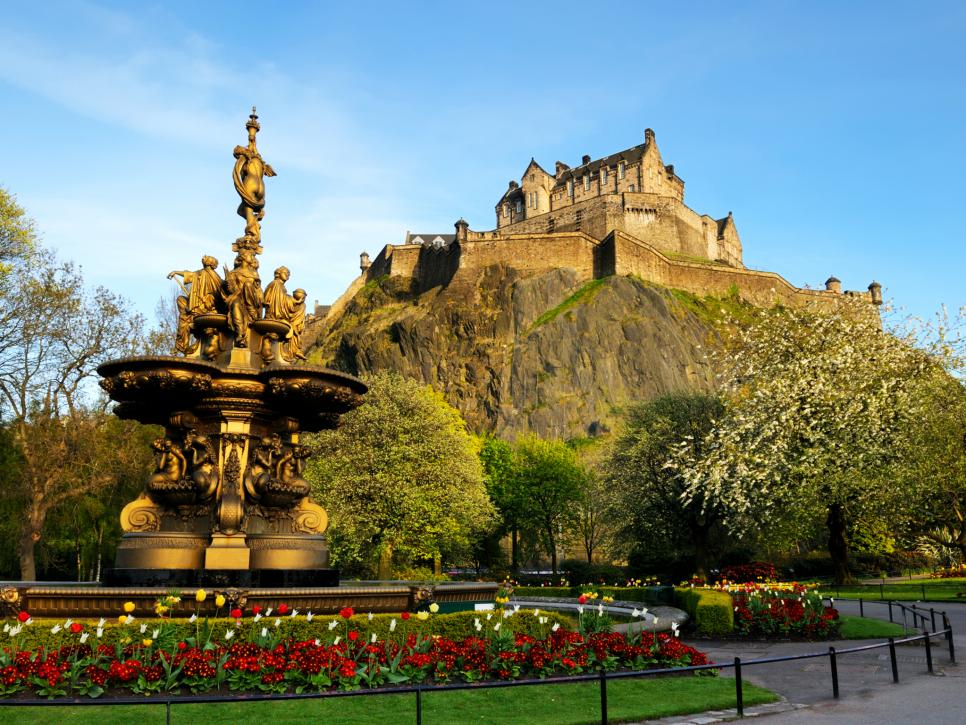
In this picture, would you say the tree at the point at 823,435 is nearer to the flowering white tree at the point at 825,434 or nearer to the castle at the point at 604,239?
the flowering white tree at the point at 825,434

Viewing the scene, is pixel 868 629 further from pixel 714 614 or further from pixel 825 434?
pixel 825 434

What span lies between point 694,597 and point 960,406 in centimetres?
1576

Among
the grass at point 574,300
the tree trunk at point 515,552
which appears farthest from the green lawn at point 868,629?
the grass at point 574,300

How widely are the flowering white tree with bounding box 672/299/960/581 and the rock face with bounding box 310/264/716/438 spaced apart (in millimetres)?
48831

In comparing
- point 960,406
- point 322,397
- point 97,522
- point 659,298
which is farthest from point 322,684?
point 659,298

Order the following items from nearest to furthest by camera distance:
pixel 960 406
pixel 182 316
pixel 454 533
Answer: pixel 182 316 < pixel 960 406 < pixel 454 533

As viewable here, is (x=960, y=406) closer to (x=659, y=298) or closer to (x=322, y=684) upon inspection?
(x=322, y=684)

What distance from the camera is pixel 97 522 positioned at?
3753cm

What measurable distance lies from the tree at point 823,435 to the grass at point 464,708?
19.7 m

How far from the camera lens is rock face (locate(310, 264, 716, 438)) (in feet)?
276

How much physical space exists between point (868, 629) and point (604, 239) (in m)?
85.8

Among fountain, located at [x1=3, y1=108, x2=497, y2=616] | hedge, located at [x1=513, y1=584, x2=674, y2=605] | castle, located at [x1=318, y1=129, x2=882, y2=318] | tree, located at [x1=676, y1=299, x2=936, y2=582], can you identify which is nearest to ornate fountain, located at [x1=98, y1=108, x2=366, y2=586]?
fountain, located at [x1=3, y1=108, x2=497, y2=616]

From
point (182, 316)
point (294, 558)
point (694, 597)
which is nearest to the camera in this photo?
point (294, 558)

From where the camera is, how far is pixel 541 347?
87875 millimetres
